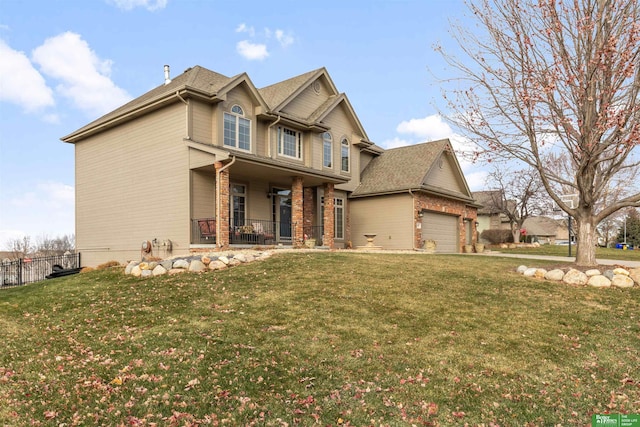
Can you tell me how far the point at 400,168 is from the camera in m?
22.7

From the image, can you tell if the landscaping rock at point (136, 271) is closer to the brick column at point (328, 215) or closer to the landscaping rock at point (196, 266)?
the landscaping rock at point (196, 266)

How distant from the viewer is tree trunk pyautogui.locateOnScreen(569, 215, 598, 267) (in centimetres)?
1188

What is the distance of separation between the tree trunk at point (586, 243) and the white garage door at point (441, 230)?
388 inches

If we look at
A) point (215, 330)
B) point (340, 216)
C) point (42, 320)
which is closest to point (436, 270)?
point (215, 330)

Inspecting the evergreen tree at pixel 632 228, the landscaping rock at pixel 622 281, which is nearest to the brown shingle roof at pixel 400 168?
the landscaping rock at pixel 622 281

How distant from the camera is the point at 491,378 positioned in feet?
17.7

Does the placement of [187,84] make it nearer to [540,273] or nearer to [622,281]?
[540,273]

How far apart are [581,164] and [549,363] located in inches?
301

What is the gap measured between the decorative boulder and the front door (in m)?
11.1

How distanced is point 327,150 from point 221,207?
8.12 metres

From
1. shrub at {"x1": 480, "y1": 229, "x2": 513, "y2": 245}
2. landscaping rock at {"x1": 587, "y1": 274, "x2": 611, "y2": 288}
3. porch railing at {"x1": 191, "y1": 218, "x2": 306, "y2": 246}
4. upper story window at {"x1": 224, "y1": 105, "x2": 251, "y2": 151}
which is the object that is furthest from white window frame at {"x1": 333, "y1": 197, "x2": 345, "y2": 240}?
shrub at {"x1": 480, "y1": 229, "x2": 513, "y2": 245}

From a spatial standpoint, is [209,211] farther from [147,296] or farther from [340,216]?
[340,216]

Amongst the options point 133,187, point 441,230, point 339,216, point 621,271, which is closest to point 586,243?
point 621,271

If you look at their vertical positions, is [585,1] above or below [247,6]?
below
